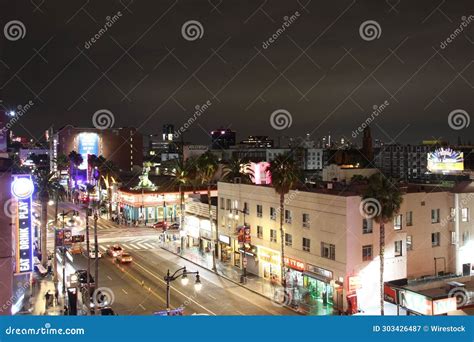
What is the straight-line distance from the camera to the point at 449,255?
32.1m

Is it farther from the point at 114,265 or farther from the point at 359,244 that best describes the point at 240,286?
the point at 114,265

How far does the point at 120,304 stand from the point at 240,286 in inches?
324

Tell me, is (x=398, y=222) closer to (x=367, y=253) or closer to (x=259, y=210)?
(x=367, y=253)

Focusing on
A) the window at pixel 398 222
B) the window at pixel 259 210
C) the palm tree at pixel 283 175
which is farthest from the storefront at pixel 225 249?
the window at pixel 398 222

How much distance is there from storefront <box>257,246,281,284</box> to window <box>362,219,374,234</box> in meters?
7.24

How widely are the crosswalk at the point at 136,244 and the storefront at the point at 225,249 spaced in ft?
29.1

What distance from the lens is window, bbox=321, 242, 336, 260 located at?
28.8 meters

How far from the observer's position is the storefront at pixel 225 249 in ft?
132

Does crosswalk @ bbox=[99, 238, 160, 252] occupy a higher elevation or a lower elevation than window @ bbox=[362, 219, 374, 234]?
lower

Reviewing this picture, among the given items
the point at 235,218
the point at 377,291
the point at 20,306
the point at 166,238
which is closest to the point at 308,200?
the point at 377,291

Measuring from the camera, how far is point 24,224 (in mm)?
20266

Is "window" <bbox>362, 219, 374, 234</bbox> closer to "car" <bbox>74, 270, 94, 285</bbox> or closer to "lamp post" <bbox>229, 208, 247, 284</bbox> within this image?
"lamp post" <bbox>229, 208, 247, 284</bbox>

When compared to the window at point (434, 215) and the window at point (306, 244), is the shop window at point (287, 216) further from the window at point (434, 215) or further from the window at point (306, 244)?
the window at point (434, 215)

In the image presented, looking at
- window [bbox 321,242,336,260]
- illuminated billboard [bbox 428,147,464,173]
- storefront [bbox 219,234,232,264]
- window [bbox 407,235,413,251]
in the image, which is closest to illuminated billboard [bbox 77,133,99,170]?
illuminated billboard [bbox 428,147,464,173]
